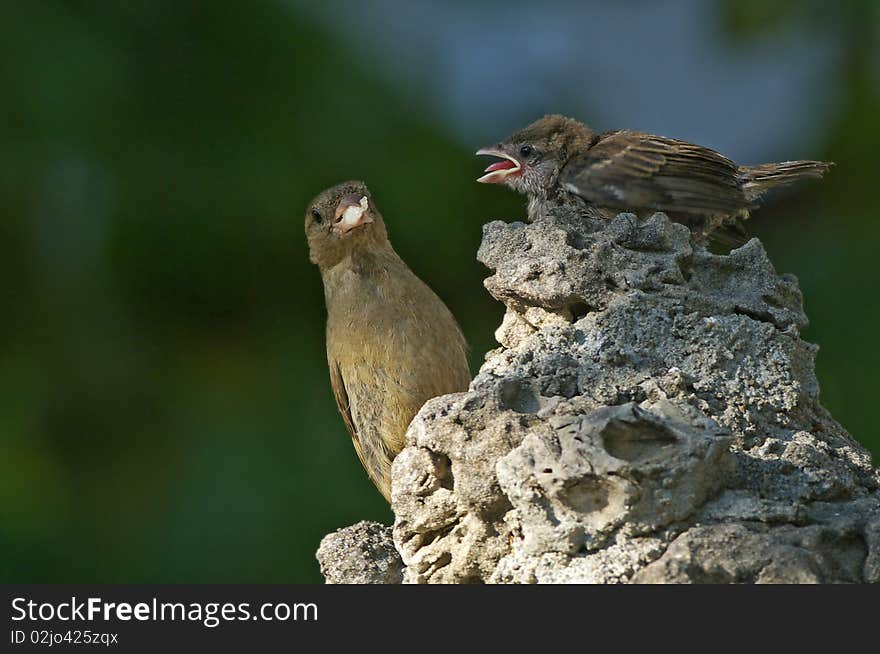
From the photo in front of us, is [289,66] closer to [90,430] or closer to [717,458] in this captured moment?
[90,430]

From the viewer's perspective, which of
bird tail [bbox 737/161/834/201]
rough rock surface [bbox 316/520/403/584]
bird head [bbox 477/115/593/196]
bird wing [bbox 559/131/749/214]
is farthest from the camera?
bird head [bbox 477/115/593/196]

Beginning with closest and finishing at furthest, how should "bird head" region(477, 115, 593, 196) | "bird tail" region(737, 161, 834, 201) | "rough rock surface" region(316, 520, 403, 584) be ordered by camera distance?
"rough rock surface" region(316, 520, 403, 584) < "bird tail" region(737, 161, 834, 201) < "bird head" region(477, 115, 593, 196)

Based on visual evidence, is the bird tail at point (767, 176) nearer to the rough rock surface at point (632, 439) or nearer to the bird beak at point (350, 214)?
the rough rock surface at point (632, 439)

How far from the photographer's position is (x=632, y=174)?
4035 millimetres

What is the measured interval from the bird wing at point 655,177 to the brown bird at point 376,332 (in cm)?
63

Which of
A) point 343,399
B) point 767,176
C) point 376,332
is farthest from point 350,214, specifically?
point 767,176

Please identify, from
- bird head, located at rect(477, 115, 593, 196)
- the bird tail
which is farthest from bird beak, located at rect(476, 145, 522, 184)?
the bird tail

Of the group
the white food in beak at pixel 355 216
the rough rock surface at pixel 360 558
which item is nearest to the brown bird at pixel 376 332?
the white food in beak at pixel 355 216

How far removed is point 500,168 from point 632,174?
2.02 ft

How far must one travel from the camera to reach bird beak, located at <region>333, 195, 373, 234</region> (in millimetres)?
4371

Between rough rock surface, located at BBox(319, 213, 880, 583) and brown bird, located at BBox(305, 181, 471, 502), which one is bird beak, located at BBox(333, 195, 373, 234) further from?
rough rock surface, located at BBox(319, 213, 880, 583)

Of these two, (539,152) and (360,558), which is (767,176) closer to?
(539,152)

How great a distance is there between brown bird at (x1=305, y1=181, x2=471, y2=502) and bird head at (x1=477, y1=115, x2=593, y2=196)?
47 cm

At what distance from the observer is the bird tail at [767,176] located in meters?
4.19
